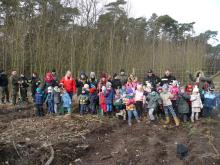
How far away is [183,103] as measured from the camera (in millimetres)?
12406

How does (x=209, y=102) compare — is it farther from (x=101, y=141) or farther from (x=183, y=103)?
(x=101, y=141)

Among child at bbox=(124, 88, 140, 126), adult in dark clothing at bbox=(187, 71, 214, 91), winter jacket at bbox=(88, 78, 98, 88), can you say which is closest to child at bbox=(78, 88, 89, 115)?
winter jacket at bbox=(88, 78, 98, 88)

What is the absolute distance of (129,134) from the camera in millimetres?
10742

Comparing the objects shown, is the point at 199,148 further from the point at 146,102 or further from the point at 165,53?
the point at 165,53

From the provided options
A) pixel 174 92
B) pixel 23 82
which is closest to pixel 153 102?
pixel 174 92

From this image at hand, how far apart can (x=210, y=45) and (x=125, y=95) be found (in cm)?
2614

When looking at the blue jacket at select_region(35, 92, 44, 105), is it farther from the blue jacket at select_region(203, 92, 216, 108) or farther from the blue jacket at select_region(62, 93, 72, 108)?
the blue jacket at select_region(203, 92, 216, 108)

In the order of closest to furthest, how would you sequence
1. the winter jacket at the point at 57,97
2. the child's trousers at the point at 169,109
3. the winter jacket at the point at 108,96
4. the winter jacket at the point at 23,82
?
the child's trousers at the point at 169,109, the winter jacket at the point at 108,96, the winter jacket at the point at 57,97, the winter jacket at the point at 23,82

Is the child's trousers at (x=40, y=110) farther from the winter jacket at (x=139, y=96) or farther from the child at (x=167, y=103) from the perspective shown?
the child at (x=167, y=103)

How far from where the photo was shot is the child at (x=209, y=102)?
12766 mm

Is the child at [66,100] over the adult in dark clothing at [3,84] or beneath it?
beneath

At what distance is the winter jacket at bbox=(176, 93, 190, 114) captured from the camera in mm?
12337

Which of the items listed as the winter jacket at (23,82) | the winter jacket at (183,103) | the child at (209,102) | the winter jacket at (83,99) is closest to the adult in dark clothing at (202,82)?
the child at (209,102)

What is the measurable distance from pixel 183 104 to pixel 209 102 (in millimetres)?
1009
